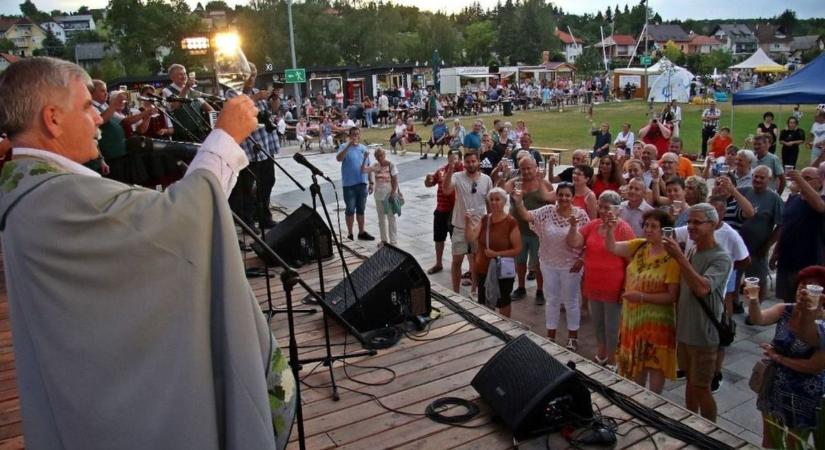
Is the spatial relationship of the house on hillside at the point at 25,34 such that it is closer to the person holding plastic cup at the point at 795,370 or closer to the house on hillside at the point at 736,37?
the house on hillside at the point at 736,37


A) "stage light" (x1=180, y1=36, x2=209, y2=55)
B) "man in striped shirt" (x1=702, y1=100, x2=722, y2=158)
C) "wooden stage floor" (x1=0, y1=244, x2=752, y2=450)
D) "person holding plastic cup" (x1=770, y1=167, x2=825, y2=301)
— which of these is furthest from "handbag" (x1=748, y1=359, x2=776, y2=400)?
"man in striped shirt" (x1=702, y1=100, x2=722, y2=158)

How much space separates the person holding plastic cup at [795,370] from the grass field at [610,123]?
14.5 m

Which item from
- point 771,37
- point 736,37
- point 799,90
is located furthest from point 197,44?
point 771,37

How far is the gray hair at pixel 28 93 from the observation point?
1529 mm

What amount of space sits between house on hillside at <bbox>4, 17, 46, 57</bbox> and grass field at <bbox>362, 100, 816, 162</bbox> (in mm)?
117558

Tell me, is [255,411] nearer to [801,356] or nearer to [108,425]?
[108,425]

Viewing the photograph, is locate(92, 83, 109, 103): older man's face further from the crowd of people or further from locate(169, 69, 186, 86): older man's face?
the crowd of people

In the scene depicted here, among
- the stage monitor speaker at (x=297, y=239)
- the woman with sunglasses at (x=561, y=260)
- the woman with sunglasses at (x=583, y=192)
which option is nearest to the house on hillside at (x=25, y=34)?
the stage monitor speaker at (x=297, y=239)

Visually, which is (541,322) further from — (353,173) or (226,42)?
(226,42)

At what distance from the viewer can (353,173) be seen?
9469mm

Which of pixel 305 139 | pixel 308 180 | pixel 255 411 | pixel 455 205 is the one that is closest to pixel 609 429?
pixel 255 411

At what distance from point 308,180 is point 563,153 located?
7.51 metres

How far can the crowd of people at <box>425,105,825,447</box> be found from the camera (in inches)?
160

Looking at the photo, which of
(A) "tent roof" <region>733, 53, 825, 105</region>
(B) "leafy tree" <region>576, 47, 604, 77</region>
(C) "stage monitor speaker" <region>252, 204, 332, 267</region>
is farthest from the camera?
(B) "leafy tree" <region>576, 47, 604, 77</region>
